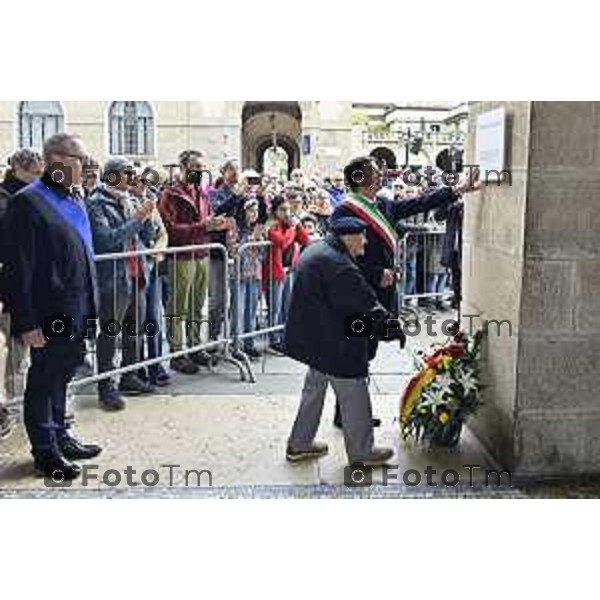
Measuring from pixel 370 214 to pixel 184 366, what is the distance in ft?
8.84

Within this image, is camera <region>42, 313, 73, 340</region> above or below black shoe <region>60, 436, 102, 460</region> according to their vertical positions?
above

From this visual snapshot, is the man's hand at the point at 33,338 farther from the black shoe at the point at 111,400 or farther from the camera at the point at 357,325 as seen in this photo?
the camera at the point at 357,325

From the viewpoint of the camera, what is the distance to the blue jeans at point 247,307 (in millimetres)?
7516

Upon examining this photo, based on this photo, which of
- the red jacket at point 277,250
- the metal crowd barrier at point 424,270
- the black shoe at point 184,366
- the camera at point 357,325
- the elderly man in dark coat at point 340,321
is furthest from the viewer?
the metal crowd barrier at point 424,270

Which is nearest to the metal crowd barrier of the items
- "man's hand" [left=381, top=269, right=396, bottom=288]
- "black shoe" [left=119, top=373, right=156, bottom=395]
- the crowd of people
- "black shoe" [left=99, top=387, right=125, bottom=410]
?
the crowd of people

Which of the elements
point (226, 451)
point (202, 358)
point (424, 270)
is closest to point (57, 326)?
point (226, 451)

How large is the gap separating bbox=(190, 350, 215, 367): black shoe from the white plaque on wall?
10.5 ft

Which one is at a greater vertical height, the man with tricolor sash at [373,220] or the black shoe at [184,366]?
the man with tricolor sash at [373,220]

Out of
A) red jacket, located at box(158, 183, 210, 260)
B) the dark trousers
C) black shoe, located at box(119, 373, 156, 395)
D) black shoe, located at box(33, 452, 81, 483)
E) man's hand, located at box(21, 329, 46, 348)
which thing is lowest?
black shoe, located at box(33, 452, 81, 483)

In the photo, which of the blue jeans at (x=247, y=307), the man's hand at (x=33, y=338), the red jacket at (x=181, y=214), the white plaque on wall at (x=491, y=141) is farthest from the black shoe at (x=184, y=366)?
the white plaque on wall at (x=491, y=141)

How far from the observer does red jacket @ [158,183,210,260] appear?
22.9ft

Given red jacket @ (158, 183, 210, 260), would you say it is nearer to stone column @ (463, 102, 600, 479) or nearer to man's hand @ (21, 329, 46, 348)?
man's hand @ (21, 329, 46, 348)

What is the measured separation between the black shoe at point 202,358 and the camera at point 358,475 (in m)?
2.70

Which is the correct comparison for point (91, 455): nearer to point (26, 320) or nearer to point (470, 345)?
point (26, 320)
